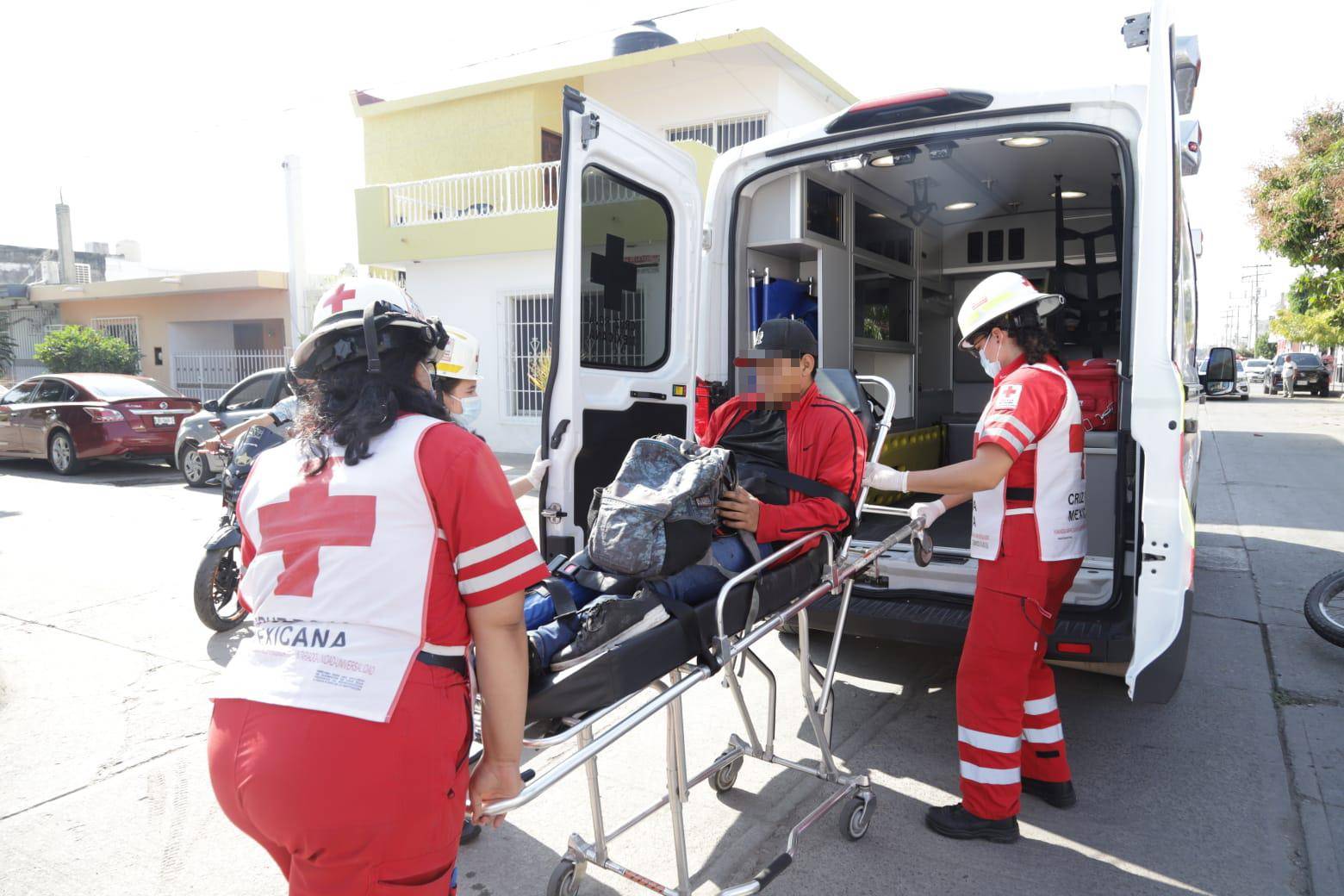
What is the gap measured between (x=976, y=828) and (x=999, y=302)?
1.79m

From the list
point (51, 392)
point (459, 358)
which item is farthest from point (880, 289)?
point (51, 392)

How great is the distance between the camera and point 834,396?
3.55 meters

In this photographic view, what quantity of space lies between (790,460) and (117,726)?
328 cm

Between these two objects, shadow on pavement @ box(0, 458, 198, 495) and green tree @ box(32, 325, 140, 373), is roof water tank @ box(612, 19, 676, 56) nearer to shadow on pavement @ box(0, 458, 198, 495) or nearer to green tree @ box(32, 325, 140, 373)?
shadow on pavement @ box(0, 458, 198, 495)

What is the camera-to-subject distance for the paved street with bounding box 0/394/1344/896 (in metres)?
2.81

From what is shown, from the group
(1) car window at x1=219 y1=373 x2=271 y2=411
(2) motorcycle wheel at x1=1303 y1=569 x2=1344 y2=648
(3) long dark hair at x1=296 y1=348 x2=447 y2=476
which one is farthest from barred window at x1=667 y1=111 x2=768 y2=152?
(3) long dark hair at x1=296 y1=348 x2=447 y2=476

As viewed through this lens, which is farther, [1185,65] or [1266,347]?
[1266,347]

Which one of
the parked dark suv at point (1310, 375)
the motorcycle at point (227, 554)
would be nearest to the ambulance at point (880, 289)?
the motorcycle at point (227, 554)

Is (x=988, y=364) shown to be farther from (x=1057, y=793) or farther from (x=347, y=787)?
(x=347, y=787)

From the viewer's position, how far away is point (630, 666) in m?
1.96

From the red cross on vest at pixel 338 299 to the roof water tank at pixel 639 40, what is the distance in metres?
15.9

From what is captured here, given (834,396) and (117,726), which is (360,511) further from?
(117,726)

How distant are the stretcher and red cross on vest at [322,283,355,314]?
86 centimetres

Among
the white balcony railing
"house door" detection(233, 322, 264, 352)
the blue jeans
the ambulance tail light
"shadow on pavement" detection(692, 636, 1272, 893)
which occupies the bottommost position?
"shadow on pavement" detection(692, 636, 1272, 893)
